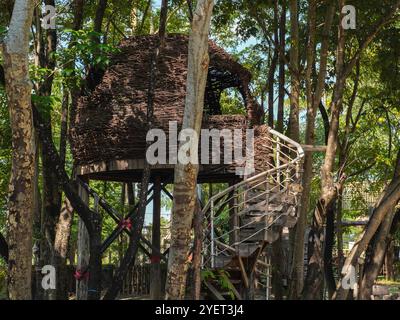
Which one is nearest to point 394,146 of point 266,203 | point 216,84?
point 216,84

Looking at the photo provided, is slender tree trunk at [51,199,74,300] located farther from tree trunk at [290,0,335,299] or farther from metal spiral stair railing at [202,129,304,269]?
tree trunk at [290,0,335,299]

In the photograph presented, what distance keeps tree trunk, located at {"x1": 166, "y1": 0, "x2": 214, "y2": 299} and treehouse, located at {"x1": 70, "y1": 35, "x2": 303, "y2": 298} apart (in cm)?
351

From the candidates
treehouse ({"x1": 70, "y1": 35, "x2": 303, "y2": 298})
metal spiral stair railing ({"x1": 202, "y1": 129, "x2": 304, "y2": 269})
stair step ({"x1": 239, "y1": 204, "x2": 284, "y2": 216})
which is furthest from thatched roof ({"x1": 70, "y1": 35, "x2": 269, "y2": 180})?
stair step ({"x1": 239, "y1": 204, "x2": 284, "y2": 216})

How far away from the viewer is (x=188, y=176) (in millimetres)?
7879

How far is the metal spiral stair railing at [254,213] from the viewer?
38.9 ft

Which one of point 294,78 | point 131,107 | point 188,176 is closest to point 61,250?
point 131,107

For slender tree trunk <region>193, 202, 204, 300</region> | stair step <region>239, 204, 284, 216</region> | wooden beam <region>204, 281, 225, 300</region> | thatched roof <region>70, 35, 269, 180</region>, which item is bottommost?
wooden beam <region>204, 281, 225, 300</region>

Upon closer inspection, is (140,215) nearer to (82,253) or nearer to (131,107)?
(131,107)

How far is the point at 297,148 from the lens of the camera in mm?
13344

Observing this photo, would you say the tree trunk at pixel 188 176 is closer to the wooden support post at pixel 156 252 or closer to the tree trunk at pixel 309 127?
the wooden support post at pixel 156 252

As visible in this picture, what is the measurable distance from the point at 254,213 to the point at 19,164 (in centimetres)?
567

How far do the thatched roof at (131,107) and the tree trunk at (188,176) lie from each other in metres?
4.20

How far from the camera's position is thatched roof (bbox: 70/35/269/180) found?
12.3m
